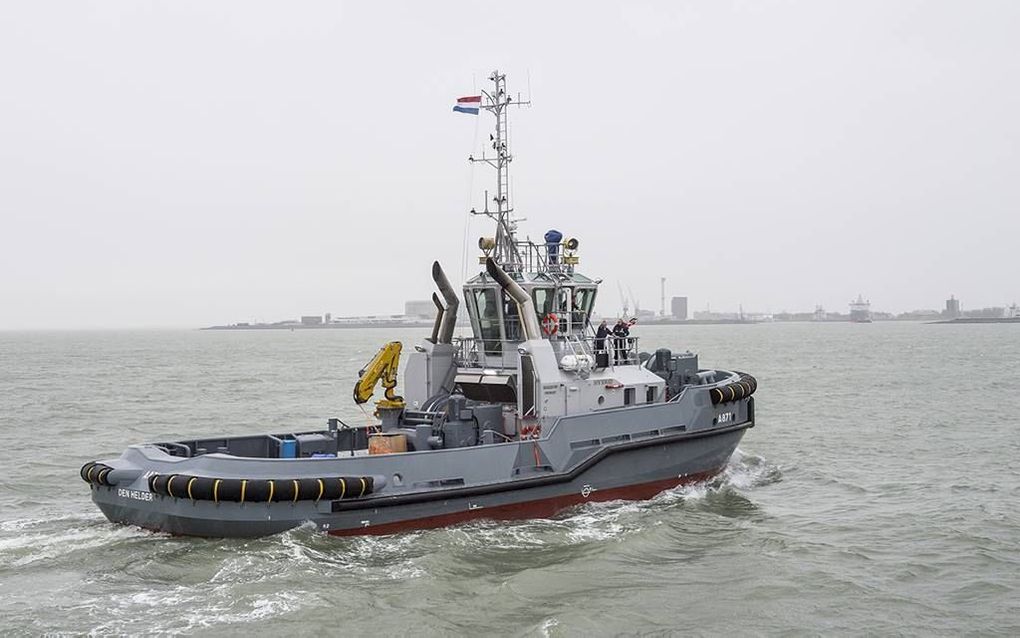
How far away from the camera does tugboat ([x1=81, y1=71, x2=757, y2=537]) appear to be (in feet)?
33.4

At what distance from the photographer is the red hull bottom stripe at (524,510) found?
10.7 m

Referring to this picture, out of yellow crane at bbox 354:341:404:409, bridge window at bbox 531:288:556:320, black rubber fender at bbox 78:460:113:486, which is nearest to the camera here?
black rubber fender at bbox 78:460:113:486

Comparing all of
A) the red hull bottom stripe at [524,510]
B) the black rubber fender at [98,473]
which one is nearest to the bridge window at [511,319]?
the red hull bottom stripe at [524,510]

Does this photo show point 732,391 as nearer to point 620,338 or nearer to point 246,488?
point 620,338

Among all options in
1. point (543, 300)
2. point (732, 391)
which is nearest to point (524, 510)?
point (543, 300)

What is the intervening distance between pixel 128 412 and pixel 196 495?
19219 mm

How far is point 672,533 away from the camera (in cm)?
1159

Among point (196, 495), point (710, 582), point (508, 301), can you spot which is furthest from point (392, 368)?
point (710, 582)

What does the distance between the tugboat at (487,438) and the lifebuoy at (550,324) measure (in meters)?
0.02

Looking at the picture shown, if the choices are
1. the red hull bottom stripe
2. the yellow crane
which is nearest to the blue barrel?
the yellow crane

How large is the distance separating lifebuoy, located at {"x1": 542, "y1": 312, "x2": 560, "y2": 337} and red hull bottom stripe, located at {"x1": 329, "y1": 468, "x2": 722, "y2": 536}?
2.38 m

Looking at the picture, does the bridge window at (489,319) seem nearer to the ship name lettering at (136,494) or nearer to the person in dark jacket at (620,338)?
the person in dark jacket at (620,338)

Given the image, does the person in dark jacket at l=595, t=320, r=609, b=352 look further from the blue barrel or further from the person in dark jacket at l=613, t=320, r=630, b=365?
the blue barrel

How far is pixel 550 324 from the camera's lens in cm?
1286
